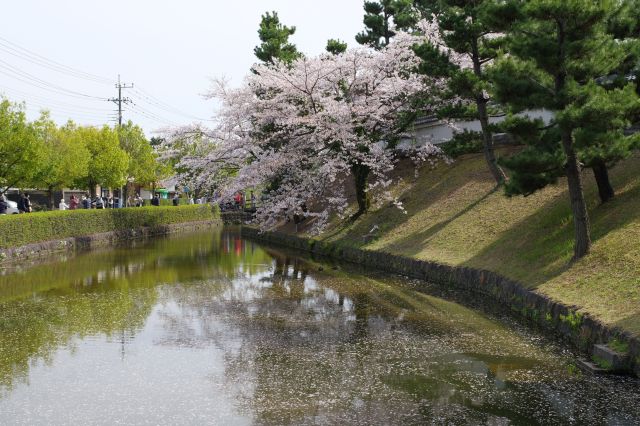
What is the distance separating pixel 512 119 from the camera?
13.7 metres

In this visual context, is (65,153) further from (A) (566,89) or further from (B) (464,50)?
(A) (566,89)

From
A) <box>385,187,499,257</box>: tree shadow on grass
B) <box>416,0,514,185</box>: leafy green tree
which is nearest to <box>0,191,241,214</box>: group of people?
<box>385,187,499,257</box>: tree shadow on grass

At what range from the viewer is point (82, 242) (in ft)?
101

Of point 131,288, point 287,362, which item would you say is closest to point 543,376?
point 287,362

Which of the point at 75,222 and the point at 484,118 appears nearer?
the point at 484,118

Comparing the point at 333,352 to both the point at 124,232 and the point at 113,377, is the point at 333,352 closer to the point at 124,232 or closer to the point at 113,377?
the point at 113,377

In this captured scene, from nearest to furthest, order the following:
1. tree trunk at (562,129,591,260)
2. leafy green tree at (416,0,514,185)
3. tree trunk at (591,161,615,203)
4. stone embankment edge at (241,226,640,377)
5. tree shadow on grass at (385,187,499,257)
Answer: stone embankment edge at (241,226,640,377) → tree trunk at (562,129,591,260) → tree trunk at (591,161,615,203) → leafy green tree at (416,0,514,185) → tree shadow on grass at (385,187,499,257)

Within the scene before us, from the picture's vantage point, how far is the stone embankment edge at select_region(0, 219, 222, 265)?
2477 centimetres

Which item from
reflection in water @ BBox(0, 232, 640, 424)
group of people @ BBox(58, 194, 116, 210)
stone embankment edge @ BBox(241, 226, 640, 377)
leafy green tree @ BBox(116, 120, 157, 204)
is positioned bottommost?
reflection in water @ BBox(0, 232, 640, 424)

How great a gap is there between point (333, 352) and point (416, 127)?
2337 centimetres

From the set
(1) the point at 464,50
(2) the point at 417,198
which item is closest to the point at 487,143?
(1) the point at 464,50

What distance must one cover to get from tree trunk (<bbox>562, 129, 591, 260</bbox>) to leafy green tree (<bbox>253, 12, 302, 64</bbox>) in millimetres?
25569

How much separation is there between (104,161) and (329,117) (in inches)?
969

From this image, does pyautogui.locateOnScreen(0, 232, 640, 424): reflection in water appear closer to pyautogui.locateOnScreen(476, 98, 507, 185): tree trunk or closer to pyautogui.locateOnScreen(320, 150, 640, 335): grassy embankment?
pyautogui.locateOnScreen(320, 150, 640, 335): grassy embankment
